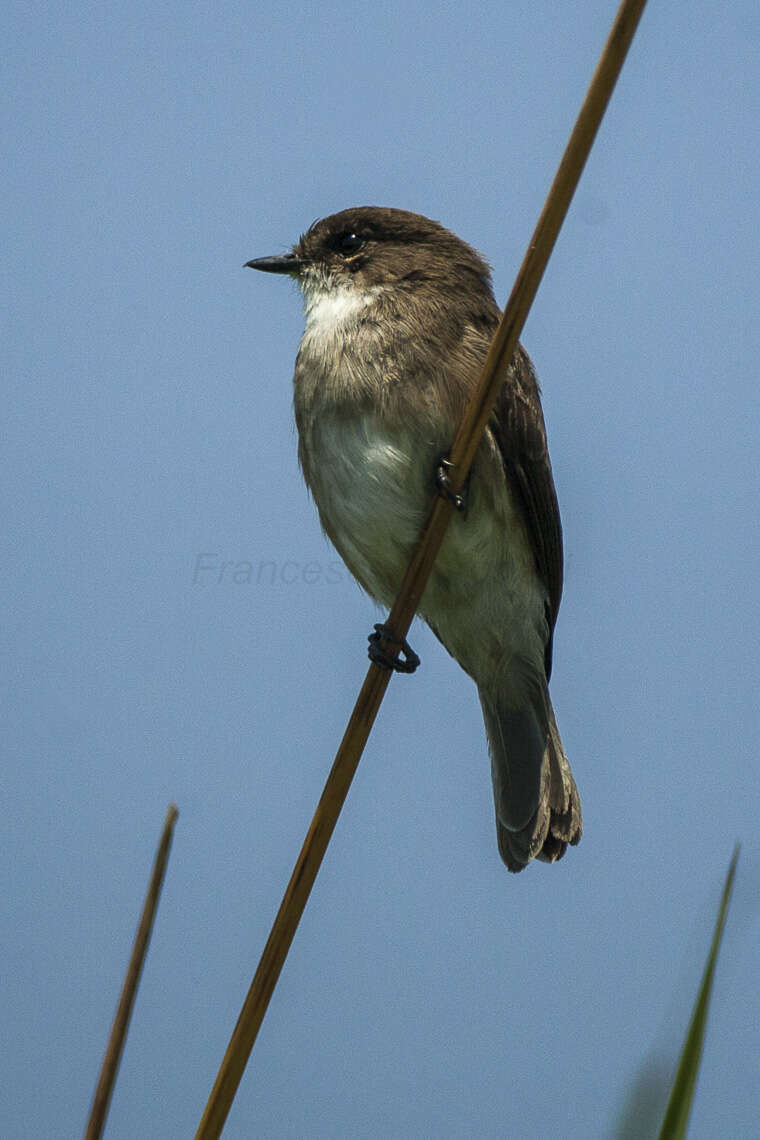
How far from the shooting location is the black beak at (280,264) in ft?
12.2

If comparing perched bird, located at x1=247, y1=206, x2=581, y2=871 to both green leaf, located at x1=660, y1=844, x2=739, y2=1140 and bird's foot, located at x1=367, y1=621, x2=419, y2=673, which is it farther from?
green leaf, located at x1=660, y1=844, x2=739, y2=1140

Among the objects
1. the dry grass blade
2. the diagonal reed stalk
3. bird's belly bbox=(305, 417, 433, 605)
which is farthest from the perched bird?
the dry grass blade

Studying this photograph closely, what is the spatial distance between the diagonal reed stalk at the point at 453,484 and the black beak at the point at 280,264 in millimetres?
1739

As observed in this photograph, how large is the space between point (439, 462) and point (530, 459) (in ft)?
1.28

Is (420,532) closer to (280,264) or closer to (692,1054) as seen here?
(280,264)

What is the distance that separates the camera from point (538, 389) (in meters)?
3.56

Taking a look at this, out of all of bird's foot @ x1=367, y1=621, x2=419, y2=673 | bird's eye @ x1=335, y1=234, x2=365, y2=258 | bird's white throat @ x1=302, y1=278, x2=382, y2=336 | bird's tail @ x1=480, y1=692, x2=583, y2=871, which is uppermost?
bird's eye @ x1=335, y1=234, x2=365, y2=258

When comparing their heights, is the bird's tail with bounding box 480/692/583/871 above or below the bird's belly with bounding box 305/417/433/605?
below

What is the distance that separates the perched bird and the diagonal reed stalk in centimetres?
90

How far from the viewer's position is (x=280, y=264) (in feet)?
12.3

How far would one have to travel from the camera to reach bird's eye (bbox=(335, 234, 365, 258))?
3.65 m

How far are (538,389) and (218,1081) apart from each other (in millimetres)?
2345

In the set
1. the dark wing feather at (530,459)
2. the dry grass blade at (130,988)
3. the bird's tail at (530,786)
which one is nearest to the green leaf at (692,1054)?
the dry grass blade at (130,988)

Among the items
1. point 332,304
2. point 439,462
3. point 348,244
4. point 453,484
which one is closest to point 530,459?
point 439,462
